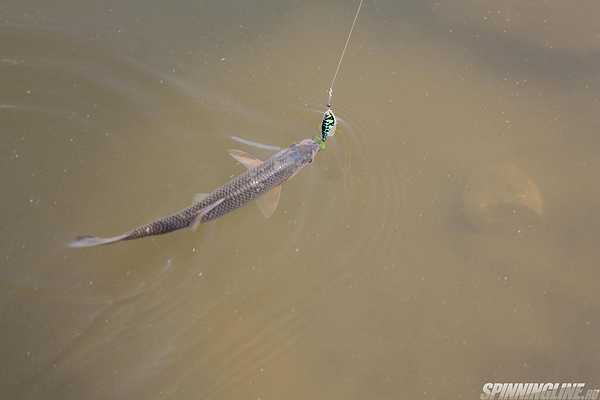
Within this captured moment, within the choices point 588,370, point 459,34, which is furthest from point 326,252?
point 459,34

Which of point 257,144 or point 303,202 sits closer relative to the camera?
point 303,202

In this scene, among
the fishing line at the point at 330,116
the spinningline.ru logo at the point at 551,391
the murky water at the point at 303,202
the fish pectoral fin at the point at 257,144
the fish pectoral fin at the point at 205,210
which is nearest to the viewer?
the fish pectoral fin at the point at 205,210

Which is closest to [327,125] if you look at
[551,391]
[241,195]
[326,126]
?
[326,126]

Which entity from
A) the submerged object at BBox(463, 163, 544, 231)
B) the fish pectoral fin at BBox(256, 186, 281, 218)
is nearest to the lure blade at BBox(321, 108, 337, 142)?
the fish pectoral fin at BBox(256, 186, 281, 218)

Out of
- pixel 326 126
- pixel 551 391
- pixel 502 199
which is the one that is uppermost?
pixel 326 126

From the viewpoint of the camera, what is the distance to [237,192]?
153 inches

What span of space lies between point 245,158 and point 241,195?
1.63ft

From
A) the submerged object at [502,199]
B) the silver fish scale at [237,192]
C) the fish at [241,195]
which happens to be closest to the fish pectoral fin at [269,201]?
the fish at [241,195]

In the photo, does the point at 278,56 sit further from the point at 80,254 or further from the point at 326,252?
the point at 80,254

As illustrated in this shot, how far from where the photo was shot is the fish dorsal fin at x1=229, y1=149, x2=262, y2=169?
4.27 m

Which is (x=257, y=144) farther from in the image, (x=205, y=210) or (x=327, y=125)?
(x=205, y=210)

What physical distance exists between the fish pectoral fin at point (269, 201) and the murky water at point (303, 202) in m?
0.17

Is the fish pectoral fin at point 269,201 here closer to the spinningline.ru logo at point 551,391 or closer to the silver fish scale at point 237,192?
the silver fish scale at point 237,192

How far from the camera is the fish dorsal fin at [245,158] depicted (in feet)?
14.0
